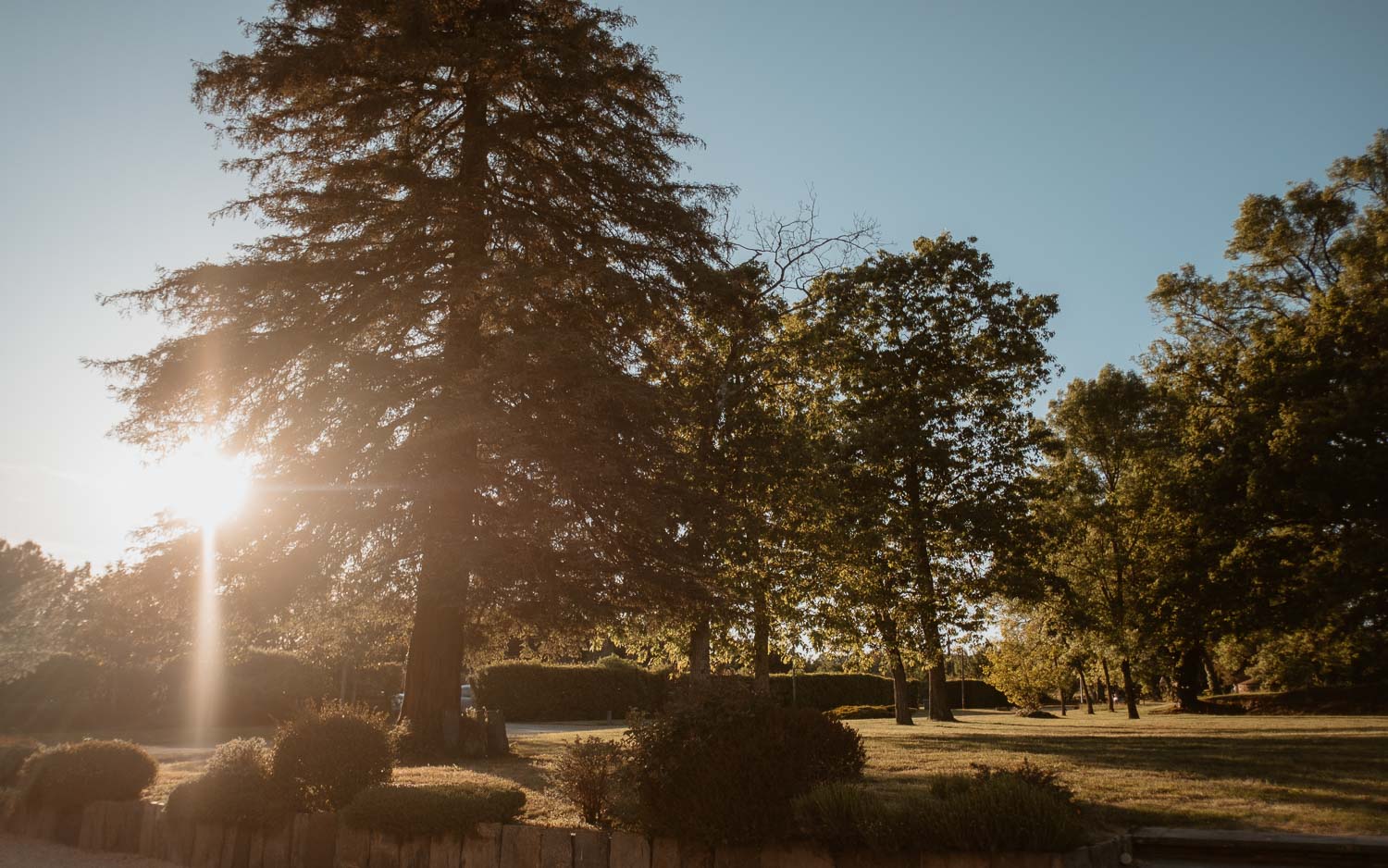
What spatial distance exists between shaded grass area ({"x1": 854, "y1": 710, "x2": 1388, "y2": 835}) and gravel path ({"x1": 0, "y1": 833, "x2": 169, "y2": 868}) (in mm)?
8577

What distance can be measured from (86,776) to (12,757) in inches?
101

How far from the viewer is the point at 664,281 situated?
1581cm

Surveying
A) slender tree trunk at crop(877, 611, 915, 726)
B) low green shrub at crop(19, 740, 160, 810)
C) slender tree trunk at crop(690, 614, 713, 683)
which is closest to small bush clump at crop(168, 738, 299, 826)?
low green shrub at crop(19, 740, 160, 810)

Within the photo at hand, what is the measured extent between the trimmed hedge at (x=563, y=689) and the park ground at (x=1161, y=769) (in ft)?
42.8

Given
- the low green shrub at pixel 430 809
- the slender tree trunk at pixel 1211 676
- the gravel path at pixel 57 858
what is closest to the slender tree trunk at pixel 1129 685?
the slender tree trunk at pixel 1211 676

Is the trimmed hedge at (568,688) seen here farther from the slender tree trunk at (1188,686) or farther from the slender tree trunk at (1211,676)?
the slender tree trunk at (1211,676)

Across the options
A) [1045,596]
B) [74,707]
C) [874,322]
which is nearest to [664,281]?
[874,322]

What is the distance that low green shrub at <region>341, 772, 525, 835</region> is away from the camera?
7699 mm

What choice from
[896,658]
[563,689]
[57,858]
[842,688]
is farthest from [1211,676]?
[57,858]

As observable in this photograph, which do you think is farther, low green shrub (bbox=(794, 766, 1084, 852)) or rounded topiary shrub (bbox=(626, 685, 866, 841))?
rounded topiary shrub (bbox=(626, 685, 866, 841))

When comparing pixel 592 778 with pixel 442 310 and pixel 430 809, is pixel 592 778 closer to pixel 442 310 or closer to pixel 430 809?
pixel 430 809

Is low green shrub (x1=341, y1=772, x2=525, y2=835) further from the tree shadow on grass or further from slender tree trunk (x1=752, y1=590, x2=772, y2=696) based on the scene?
slender tree trunk (x1=752, y1=590, x2=772, y2=696)

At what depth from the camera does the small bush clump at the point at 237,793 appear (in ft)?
28.5

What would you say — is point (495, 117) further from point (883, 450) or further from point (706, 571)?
point (883, 450)
